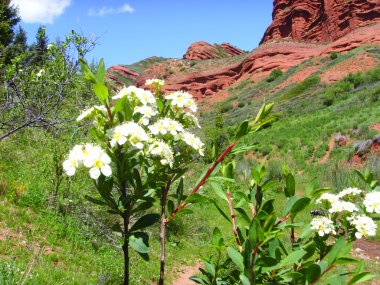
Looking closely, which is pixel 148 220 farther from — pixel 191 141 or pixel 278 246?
pixel 278 246

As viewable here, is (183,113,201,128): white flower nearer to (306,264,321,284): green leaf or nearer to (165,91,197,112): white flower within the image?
(165,91,197,112): white flower

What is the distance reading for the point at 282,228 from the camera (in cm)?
153

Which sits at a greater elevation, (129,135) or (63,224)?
(63,224)

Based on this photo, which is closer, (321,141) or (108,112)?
(108,112)

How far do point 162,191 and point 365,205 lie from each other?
37.7 inches

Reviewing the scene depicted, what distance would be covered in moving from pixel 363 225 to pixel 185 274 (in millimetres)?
5318

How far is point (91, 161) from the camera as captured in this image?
125cm

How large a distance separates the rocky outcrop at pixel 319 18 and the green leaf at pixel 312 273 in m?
53.4

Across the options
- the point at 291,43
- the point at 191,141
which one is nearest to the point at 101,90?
the point at 191,141

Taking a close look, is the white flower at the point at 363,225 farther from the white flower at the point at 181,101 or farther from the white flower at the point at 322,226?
the white flower at the point at 181,101

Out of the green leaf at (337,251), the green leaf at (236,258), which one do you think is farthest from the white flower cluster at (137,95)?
the green leaf at (337,251)

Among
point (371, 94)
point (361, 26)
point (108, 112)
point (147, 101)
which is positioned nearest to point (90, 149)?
point (108, 112)

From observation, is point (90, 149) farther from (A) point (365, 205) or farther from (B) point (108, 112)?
(A) point (365, 205)

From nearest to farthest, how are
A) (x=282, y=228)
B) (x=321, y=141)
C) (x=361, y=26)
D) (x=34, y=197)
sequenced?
(x=282, y=228) < (x=34, y=197) < (x=321, y=141) < (x=361, y=26)
